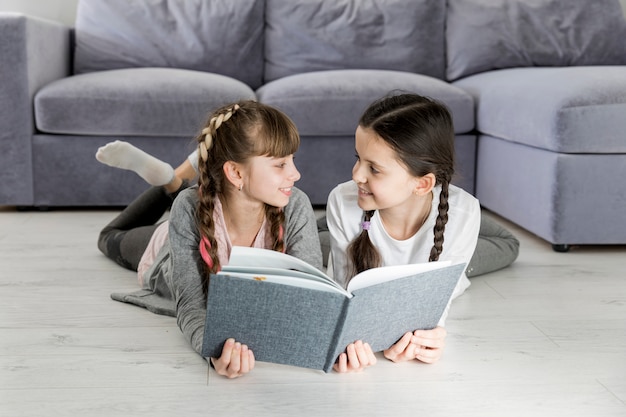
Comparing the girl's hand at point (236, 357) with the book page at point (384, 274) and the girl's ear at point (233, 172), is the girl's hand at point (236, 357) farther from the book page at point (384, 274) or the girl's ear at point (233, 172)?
the girl's ear at point (233, 172)

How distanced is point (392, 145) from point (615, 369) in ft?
1.88

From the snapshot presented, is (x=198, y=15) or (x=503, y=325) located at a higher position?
(x=198, y=15)

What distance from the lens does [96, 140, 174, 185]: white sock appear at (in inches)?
85.5

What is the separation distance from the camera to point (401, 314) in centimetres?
136

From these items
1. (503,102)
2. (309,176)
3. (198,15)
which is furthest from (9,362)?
(198,15)

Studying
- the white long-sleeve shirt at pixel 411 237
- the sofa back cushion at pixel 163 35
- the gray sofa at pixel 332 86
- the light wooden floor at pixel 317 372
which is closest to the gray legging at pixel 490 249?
the light wooden floor at pixel 317 372

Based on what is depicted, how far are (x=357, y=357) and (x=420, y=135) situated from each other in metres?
0.44

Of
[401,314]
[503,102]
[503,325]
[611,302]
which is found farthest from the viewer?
[503,102]

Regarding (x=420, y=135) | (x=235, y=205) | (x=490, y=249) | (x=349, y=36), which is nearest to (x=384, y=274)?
(x=420, y=135)

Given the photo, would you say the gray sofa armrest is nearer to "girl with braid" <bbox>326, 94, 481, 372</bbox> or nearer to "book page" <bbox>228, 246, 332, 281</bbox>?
"girl with braid" <bbox>326, 94, 481, 372</bbox>

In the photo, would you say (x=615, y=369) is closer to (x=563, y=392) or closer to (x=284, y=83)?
(x=563, y=392)

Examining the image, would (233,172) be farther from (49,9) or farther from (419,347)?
(49,9)

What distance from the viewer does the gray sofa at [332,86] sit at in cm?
229

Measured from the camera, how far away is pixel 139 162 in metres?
A: 2.19
